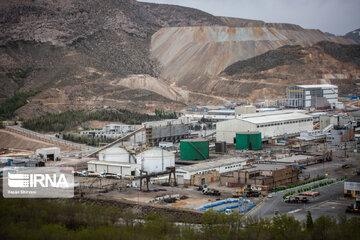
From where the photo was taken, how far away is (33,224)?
27.6m

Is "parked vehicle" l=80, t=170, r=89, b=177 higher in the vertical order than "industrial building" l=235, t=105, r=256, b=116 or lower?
lower

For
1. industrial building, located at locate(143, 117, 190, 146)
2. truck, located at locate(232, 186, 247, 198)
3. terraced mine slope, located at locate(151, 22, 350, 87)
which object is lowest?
truck, located at locate(232, 186, 247, 198)

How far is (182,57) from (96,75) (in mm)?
27934

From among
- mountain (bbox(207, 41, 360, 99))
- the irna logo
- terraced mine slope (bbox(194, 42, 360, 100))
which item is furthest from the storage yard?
mountain (bbox(207, 41, 360, 99))

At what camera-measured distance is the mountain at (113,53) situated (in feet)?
326

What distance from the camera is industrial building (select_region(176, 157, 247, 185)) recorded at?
43.5m

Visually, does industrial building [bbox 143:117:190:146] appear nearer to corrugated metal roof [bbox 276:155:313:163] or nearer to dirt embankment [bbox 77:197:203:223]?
corrugated metal roof [bbox 276:155:313:163]

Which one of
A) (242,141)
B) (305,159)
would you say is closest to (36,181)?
(305,159)

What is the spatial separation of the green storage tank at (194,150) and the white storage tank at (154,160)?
19.7ft

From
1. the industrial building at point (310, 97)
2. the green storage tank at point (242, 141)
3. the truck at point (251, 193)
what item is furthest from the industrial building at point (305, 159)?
the industrial building at point (310, 97)

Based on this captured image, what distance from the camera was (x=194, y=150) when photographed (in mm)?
52531

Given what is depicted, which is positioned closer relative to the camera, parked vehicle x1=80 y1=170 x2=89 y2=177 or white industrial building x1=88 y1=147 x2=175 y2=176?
white industrial building x1=88 y1=147 x2=175 y2=176

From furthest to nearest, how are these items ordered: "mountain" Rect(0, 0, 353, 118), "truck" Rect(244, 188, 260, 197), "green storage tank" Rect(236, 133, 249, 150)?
"mountain" Rect(0, 0, 353, 118)
"green storage tank" Rect(236, 133, 249, 150)
"truck" Rect(244, 188, 260, 197)

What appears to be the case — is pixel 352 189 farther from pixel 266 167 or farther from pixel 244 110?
pixel 244 110
